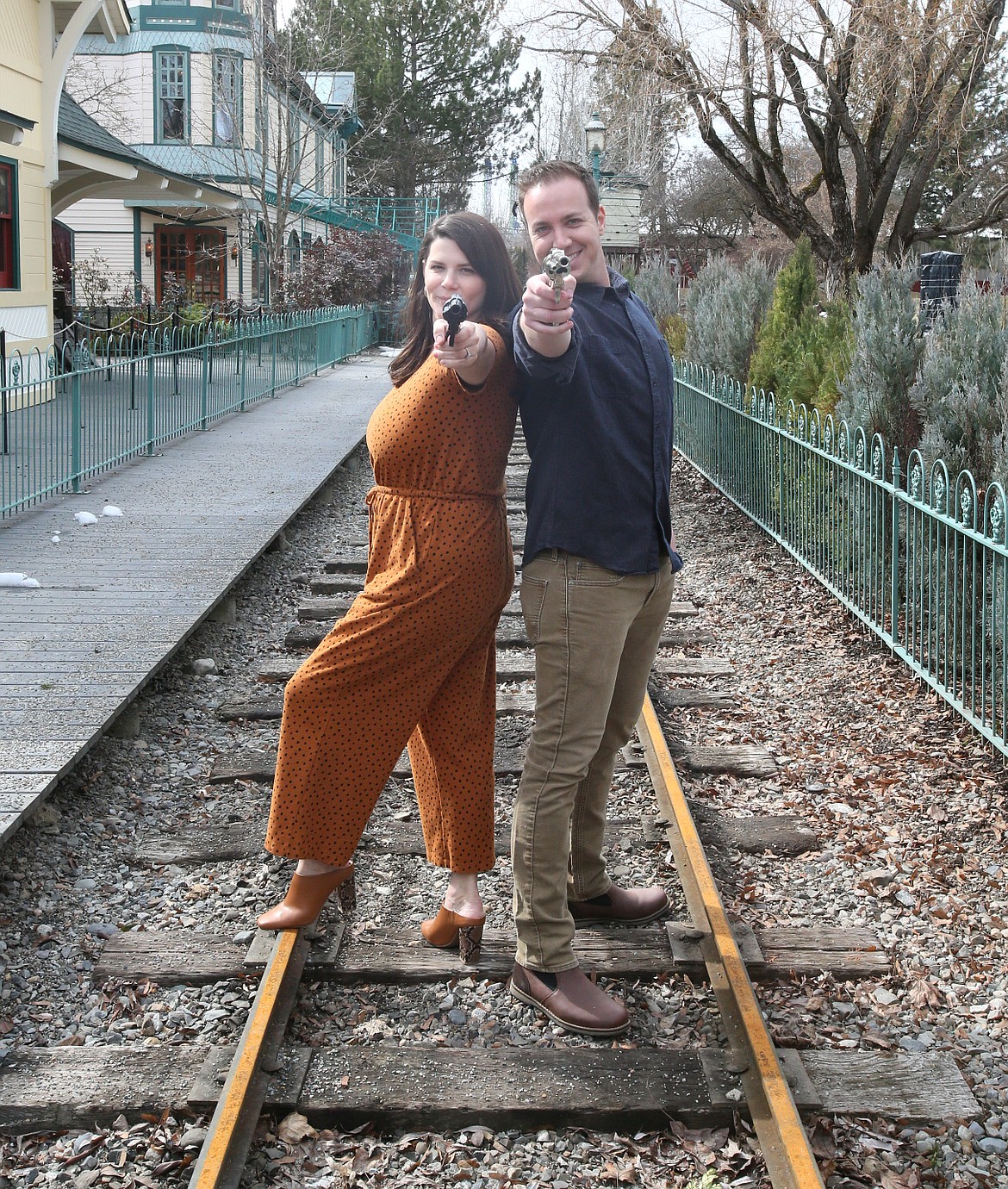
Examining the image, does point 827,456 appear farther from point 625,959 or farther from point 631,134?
point 631,134

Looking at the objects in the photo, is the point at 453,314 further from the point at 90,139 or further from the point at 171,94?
the point at 171,94

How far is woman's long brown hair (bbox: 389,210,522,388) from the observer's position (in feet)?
10.7

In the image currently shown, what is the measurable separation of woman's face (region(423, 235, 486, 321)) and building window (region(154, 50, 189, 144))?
35.2 meters

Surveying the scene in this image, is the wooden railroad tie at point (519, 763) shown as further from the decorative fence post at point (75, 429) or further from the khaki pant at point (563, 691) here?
the decorative fence post at point (75, 429)

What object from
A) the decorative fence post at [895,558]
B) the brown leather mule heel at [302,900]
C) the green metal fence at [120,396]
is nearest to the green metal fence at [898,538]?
the decorative fence post at [895,558]

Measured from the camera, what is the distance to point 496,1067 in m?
3.30

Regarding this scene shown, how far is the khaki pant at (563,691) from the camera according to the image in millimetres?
3279

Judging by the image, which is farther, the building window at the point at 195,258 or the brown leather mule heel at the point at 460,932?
the building window at the point at 195,258

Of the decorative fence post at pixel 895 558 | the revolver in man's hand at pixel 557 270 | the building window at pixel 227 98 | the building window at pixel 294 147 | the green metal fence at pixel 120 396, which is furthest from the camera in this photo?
the building window at pixel 227 98

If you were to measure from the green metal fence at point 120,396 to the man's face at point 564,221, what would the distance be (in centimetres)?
710

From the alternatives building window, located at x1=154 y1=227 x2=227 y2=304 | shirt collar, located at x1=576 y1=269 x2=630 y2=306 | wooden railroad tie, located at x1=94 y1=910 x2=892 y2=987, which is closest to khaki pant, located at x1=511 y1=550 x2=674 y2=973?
wooden railroad tie, located at x1=94 y1=910 x2=892 y2=987

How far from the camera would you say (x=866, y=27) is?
52.0 feet

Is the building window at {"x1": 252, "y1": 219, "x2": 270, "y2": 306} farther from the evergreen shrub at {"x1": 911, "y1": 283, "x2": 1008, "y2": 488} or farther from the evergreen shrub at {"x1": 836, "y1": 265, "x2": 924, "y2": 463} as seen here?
the evergreen shrub at {"x1": 911, "y1": 283, "x2": 1008, "y2": 488}

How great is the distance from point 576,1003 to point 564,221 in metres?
1.97
